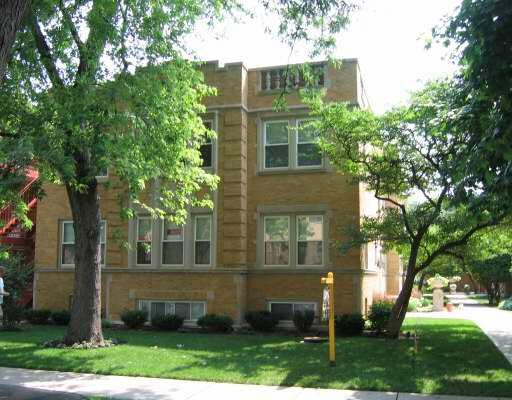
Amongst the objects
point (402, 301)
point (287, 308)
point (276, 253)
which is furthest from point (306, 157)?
point (402, 301)

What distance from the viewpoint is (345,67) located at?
19188 millimetres

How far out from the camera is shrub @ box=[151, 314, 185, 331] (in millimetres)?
18484

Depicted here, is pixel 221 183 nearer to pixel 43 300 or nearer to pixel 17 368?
pixel 43 300

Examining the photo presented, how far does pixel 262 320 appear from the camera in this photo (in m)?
17.9

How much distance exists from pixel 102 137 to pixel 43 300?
11.9 metres

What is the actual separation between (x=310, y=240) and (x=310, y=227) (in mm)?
433

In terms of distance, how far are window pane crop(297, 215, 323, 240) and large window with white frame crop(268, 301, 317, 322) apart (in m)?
2.16

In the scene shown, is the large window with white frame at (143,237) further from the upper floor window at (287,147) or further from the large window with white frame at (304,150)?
the large window with white frame at (304,150)

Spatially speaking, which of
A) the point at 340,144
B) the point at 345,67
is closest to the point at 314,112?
the point at 340,144

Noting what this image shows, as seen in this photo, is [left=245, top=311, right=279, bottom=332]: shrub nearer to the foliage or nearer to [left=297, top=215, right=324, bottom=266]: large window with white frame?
[left=297, top=215, right=324, bottom=266]: large window with white frame

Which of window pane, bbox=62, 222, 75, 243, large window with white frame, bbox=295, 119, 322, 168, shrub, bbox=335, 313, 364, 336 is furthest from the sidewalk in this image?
window pane, bbox=62, 222, 75, 243

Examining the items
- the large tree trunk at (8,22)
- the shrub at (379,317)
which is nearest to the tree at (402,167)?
the shrub at (379,317)

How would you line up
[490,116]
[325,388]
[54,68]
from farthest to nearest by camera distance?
[54,68], [325,388], [490,116]

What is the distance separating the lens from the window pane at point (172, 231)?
65.7 feet
